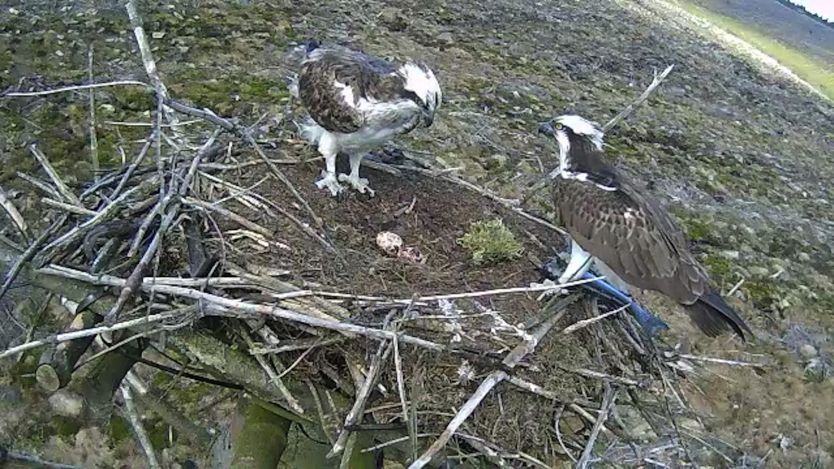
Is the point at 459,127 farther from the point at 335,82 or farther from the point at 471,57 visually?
the point at 335,82

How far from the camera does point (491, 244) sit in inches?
150

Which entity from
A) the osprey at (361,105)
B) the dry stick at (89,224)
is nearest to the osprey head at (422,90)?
the osprey at (361,105)

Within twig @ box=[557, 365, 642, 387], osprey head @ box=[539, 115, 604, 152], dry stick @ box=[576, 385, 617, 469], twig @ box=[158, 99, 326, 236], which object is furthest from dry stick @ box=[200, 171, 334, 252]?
osprey head @ box=[539, 115, 604, 152]

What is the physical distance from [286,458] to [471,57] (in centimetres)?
925

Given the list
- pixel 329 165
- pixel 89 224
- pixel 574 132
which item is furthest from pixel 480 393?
pixel 574 132

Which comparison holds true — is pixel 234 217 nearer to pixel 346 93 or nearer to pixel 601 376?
pixel 346 93

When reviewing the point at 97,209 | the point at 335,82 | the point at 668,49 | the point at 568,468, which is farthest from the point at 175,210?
the point at 668,49

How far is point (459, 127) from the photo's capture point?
9.41m

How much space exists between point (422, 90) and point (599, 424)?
1.77 metres

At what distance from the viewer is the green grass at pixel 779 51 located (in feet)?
80.7

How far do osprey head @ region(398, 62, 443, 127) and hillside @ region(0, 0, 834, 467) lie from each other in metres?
0.42

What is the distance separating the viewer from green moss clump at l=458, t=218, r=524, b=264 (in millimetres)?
3795

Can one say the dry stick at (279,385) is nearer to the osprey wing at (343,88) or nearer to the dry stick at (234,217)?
the dry stick at (234,217)

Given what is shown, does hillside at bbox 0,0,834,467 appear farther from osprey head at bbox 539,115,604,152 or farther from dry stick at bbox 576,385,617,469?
osprey head at bbox 539,115,604,152
